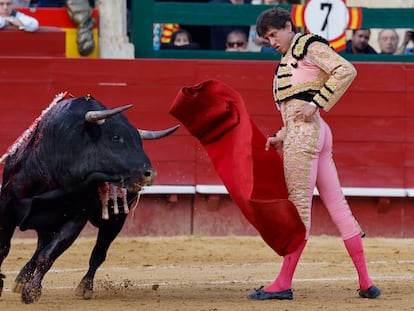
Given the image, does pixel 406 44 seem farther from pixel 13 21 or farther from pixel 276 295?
pixel 276 295

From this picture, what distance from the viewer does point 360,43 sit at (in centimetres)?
972

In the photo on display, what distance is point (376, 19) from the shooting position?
9.66 metres

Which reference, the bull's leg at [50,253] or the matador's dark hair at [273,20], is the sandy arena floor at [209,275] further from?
the matador's dark hair at [273,20]

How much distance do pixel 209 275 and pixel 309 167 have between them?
1.59m

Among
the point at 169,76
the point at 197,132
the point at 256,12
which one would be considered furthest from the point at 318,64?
the point at 256,12

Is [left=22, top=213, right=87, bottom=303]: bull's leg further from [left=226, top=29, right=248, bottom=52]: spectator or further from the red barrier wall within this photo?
[left=226, top=29, right=248, bottom=52]: spectator

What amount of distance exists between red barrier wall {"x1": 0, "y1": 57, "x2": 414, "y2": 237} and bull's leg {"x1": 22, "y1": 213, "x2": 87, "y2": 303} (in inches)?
114

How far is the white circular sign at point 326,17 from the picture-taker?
30.0 ft

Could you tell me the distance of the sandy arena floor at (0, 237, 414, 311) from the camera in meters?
5.80

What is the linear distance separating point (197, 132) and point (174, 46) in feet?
12.0

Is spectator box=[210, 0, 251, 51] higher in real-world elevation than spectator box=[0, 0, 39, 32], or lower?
lower

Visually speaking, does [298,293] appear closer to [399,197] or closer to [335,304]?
[335,304]

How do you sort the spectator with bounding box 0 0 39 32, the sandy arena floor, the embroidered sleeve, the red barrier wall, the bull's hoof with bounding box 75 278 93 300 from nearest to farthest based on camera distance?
the embroidered sleeve
the sandy arena floor
the bull's hoof with bounding box 75 278 93 300
the red barrier wall
the spectator with bounding box 0 0 39 32

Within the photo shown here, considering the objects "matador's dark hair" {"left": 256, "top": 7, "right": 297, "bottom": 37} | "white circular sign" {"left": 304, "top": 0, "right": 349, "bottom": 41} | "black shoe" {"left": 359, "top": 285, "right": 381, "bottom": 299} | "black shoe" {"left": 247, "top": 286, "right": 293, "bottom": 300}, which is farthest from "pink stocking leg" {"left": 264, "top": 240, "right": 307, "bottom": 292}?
"white circular sign" {"left": 304, "top": 0, "right": 349, "bottom": 41}
